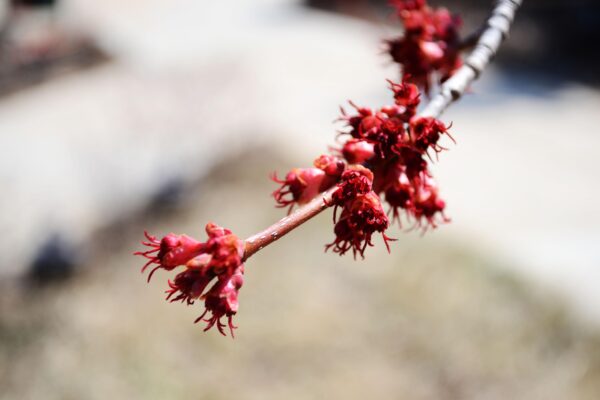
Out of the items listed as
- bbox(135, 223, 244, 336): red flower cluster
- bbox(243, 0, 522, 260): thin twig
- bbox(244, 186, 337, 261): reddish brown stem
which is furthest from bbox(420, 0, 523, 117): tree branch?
bbox(135, 223, 244, 336): red flower cluster

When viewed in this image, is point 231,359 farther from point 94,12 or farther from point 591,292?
point 94,12

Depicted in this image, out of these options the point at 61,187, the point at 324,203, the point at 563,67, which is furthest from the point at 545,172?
the point at 324,203

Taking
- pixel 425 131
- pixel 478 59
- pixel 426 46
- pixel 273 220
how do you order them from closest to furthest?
pixel 425 131, pixel 478 59, pixel 426 46, pixel 273 220

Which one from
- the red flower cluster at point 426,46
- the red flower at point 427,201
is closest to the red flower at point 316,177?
the red flower at point 427,201

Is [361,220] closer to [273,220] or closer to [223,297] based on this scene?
[223,297]

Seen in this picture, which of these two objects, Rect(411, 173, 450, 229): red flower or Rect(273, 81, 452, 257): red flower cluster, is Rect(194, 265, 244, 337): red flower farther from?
Rect(411, 173, 450, 229): red flower

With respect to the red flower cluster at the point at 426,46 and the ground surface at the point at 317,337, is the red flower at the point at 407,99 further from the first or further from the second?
the ground surface at the point at 317,337

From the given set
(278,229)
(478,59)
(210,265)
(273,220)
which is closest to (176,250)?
(210,265)
